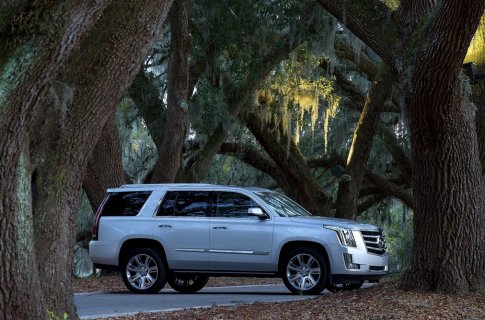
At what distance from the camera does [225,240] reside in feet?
50.5

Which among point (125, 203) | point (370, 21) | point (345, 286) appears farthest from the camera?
point (125, 203)

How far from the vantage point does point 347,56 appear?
24.6 metres

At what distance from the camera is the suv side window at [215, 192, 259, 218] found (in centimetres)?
1551

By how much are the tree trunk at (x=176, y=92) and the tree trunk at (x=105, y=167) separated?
3.40 feet

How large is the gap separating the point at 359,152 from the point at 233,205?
25.4ft

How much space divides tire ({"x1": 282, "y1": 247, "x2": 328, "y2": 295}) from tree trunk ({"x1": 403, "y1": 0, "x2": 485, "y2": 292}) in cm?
258

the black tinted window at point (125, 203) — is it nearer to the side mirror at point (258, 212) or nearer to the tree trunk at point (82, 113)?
the side mirror at point (258, 212)

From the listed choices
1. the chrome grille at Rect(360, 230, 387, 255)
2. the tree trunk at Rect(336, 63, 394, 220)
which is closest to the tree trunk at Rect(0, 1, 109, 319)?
the chrome grille at Rect(360, 230, 387, 255)

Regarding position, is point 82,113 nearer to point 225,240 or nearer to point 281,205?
point 225,240

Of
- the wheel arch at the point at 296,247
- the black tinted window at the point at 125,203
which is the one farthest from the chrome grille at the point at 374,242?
the black tinted window at the point at 125,203

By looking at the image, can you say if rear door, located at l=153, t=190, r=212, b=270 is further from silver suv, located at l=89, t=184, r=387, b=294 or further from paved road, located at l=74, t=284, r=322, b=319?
paved road, located at l=74, t=284, r=322, b=319

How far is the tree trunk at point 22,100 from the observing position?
272 inches

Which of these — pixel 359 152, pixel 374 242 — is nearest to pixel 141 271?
pixel 374 242

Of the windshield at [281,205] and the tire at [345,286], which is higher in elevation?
the windshield at [281,205]
